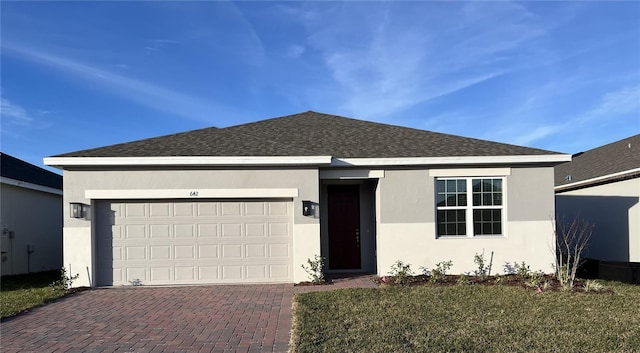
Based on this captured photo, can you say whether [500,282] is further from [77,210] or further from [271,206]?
[77,210]

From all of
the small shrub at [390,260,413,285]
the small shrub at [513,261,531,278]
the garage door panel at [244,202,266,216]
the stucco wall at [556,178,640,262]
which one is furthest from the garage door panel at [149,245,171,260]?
the stucco wall at [556,178,640,262]

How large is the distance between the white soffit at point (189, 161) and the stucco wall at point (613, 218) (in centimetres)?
904

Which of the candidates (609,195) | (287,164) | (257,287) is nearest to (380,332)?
(257,287)

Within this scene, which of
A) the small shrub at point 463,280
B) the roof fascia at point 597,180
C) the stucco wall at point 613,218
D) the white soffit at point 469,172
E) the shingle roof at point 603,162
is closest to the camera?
the small shrub at point 463,280

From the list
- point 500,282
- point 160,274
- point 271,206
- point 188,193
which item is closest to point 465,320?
point 500,282

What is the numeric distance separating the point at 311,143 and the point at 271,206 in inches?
86.8

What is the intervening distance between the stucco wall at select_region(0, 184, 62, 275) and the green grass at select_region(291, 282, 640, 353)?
10220 mm

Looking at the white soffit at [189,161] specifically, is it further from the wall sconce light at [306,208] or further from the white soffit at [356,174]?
the wall sconce light at [306,208]

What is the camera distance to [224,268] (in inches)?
415

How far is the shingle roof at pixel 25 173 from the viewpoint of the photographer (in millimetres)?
13773

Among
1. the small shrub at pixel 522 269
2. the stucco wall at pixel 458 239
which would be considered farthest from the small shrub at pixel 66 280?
the small shrub at pixel 522 269

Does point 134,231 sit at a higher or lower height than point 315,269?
higher

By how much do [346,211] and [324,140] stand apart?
6.89 feet

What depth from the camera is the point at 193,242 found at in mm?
10523
